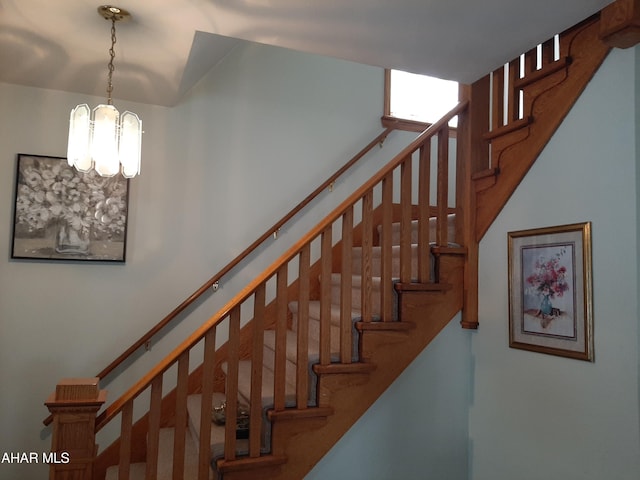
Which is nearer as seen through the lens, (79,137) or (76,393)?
(76,393)

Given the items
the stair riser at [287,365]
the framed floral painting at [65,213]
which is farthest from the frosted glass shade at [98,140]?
the stair riser at [287,365]

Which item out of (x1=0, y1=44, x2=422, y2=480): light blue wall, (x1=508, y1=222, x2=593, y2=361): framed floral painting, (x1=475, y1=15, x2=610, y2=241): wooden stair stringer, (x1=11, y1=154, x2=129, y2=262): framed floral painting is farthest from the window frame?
(x1=11, y1=154, x2=129, y2=262): framed floral painting

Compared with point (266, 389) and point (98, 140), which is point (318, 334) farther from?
point (98, 140)

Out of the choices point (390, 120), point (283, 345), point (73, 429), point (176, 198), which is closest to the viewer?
point (73, 429)

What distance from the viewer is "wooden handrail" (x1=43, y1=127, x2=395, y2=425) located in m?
2.85

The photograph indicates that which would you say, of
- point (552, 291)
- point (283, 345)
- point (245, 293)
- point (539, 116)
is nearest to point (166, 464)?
point (283, 345)

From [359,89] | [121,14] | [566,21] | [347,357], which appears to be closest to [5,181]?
[121,14]

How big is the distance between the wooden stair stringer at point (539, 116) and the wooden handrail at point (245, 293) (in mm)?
395

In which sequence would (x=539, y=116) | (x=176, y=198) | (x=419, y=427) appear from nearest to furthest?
(x=539, y=116)
(x=419, y=427)
(x=176, y=198)

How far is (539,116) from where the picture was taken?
88.5 inches

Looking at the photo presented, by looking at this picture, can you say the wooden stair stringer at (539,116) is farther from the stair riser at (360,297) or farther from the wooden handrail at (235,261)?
the wooden handrail at (235,261)

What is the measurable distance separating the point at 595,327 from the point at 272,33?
1.84m

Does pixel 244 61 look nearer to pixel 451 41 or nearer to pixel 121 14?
pixel 121 14

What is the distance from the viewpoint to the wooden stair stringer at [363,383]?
216 centimetres
